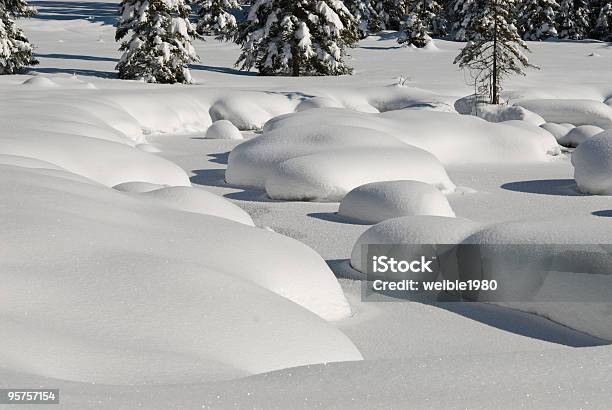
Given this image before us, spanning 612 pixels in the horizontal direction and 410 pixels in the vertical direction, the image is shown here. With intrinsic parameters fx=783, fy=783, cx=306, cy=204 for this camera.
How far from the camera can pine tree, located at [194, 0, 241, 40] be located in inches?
1265

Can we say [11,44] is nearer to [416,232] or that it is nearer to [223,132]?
[223,132]

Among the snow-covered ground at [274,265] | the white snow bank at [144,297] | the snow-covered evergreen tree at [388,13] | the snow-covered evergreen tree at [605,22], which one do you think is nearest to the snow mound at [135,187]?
the snow-covered ground at [274,265]

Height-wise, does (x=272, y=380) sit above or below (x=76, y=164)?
above

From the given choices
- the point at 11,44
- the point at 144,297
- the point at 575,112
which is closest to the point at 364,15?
the point at 11,44

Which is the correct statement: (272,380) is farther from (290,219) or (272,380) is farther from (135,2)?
(135,2)

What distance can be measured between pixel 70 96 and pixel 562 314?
9940mm

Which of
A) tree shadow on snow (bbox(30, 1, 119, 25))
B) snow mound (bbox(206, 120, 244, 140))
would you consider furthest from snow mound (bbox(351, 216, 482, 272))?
tree shadow on snow (bbox(30, 1, 119, 25))

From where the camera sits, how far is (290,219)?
7.25 m

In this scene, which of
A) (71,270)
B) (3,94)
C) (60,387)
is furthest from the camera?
(3,94)

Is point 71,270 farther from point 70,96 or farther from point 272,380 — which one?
point 70,96

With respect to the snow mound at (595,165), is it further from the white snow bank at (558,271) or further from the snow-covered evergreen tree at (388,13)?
the snow-covered evergreen tree at (388,13)

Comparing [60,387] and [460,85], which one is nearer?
[60,387]

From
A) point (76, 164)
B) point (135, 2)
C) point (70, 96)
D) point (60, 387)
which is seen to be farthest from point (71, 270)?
point (135, 2)

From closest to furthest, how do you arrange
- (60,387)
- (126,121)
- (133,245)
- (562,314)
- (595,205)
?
1. (60,387)
2. (133,245)
3. (562,314)
4. (595,205)
5. (126,121)
